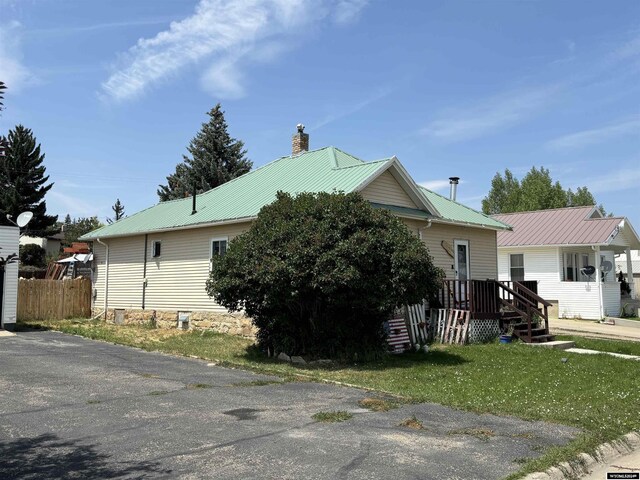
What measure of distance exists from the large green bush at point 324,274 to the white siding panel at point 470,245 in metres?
5.03

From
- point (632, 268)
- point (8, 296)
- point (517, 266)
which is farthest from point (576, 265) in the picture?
point (8, 296)

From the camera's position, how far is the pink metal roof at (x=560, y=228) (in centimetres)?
2447

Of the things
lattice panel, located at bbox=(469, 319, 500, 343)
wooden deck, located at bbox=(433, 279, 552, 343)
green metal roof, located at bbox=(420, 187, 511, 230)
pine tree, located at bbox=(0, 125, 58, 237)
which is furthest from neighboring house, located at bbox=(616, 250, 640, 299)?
pine tree, located at bbox=(0, 125, 58, 237)

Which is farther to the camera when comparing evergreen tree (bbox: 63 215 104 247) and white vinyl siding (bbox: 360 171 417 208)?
evergreen tree (bbox: 63 215 104 247)

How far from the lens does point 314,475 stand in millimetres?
5078

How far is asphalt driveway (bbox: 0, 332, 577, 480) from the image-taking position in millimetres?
5250

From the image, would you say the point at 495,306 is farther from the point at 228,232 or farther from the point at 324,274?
the point at 228,232

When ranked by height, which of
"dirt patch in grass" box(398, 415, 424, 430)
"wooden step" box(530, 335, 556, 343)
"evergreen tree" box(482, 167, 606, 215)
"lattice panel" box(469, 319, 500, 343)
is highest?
"evergreen tree" box(482, 167, 606, 215)

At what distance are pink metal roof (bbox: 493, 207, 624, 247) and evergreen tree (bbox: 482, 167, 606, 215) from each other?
21.5 meters

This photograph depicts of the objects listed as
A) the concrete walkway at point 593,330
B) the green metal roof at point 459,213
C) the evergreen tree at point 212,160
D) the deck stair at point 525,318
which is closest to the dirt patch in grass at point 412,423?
the deck stair at point 525,318

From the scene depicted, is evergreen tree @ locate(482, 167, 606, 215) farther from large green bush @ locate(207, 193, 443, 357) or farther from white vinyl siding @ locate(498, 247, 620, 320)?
large green bush @ locate(207, 193, 443, 357)

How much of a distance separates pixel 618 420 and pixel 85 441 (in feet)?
20.8

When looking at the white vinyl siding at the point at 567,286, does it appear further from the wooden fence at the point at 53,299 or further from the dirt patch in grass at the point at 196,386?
the dirt patch in grass at the point at 196,386

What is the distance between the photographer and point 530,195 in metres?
49.7
